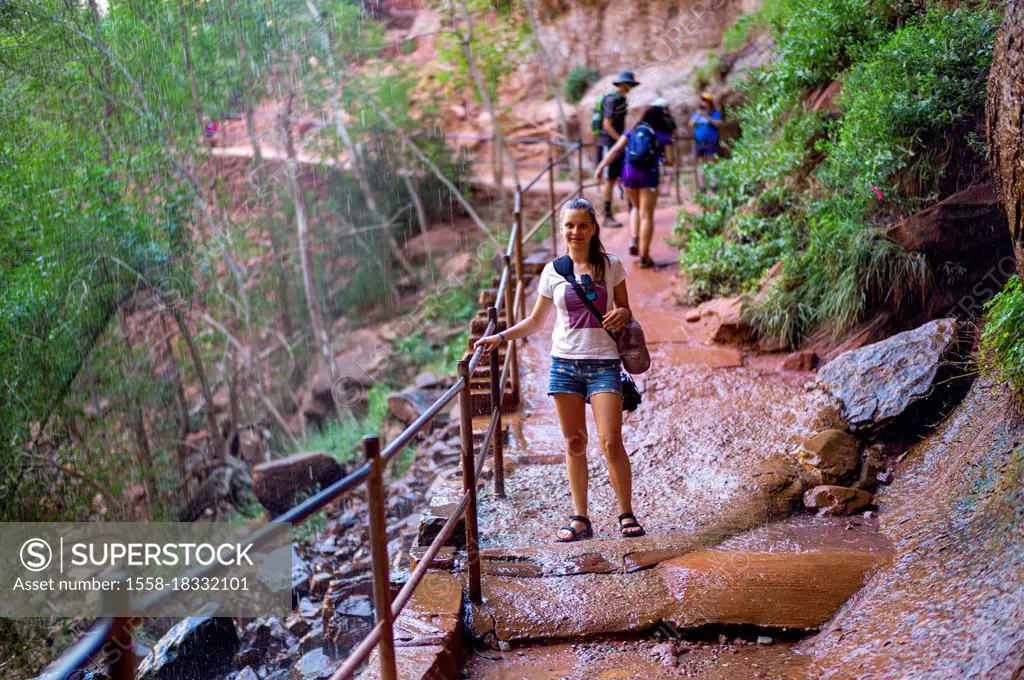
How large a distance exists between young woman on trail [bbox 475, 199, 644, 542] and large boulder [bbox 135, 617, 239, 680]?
152 inches

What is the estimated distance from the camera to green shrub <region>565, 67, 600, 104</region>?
2206 centimetres

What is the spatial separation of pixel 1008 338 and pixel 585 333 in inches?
91.1

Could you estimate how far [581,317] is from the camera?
416cm

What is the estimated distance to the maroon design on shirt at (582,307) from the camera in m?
4.14

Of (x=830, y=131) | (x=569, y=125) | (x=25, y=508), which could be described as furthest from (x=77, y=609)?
(x=569, y=125)

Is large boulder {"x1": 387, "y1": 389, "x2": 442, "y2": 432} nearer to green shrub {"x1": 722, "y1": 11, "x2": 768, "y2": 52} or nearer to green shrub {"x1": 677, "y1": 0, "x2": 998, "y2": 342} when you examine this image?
green shrub {"x1": 677, "y1": 0, "x2": 998, "y2": 342}

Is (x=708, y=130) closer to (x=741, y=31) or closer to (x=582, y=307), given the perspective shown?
(x=741, y=31)

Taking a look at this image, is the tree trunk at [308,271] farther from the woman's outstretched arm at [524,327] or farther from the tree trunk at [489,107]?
the woman's outstretched arm at [524,327]

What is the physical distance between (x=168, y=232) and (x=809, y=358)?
9.84 meters

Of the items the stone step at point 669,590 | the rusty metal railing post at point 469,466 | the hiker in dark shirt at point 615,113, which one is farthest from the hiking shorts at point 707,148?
the rusty metal railing post at point 469,466

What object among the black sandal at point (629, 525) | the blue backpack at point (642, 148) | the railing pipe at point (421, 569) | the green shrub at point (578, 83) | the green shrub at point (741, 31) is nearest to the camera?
the railing pipe at point (421, 569)

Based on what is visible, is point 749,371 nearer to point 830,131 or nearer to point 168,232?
point 830,131

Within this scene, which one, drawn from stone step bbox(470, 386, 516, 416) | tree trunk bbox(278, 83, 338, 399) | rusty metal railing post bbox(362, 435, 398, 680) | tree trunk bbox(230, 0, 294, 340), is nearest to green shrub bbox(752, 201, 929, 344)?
stone step bbox(470, 386, 516, 416)

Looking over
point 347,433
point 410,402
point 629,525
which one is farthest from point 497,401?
point 347,433
